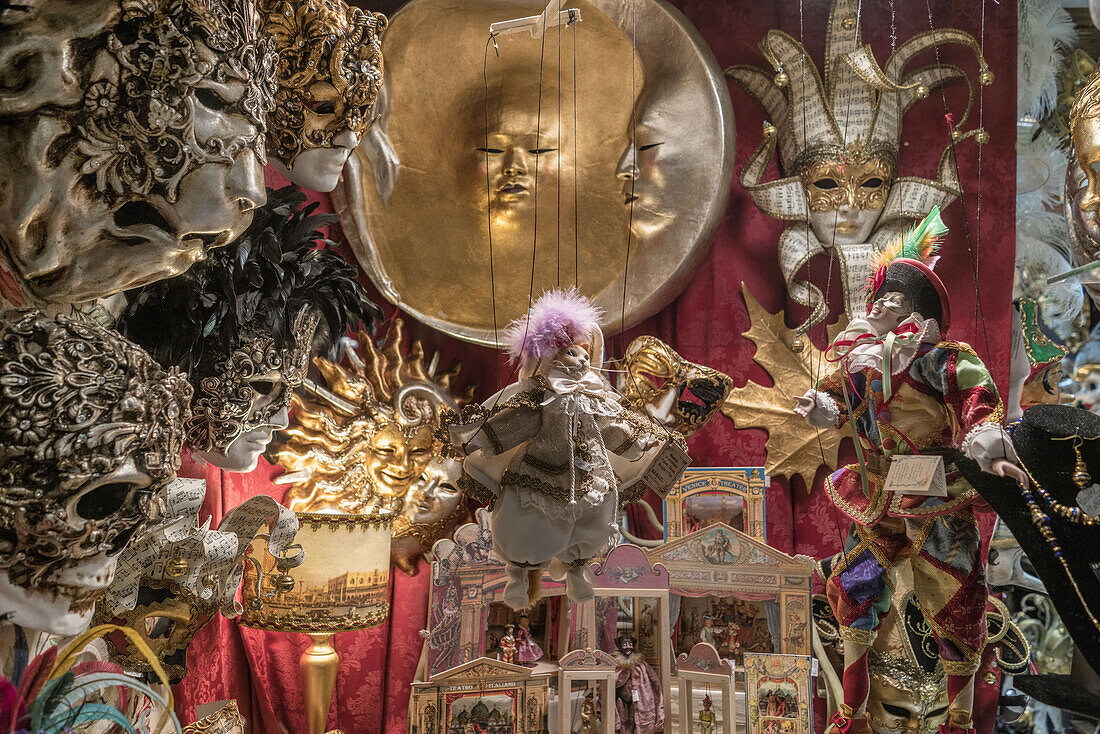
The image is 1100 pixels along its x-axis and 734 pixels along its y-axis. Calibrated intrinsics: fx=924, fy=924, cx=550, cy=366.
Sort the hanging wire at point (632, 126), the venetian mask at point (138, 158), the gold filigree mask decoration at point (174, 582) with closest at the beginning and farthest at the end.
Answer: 1. the venetian mask at point (138, 158)
2. the gold filigree mask decoration at point (174, 582)
3. the hanging wire at point (632, 126)

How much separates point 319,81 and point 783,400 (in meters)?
1.68

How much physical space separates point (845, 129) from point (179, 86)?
2057 millimetres

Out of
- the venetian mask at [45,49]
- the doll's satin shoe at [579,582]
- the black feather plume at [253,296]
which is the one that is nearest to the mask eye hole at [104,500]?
the venetian mask at [45,49]

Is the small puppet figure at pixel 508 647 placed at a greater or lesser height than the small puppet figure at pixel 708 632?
lesser

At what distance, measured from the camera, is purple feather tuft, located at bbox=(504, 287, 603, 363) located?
1729mm

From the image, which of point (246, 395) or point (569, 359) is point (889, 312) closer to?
point (569, 359)

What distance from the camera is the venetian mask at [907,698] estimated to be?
2141 millimetres

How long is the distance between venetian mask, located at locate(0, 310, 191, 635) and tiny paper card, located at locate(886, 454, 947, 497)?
5.04 feet

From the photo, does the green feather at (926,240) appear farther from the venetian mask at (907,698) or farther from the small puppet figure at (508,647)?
the small puppet figure at (508,647)

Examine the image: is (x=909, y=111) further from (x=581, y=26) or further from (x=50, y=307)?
(x=50, y=307)

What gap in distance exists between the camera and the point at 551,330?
1.73 m

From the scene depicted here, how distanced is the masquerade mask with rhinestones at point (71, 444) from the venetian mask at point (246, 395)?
1.71ft

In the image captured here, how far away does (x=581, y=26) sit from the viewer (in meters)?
2.61

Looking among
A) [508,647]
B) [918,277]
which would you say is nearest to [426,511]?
[508,647]
